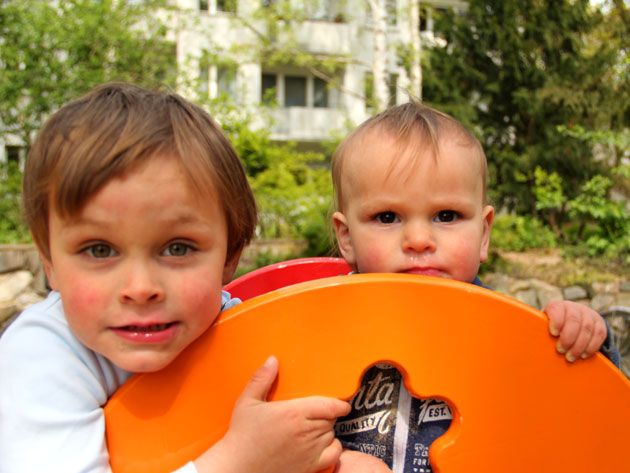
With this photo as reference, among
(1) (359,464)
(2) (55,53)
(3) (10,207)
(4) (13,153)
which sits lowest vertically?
(3) (10,207)

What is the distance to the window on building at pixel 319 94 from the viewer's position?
15.5 metres

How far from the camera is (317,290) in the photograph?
0.90 metres

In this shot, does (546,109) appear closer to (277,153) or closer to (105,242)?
(277,153)

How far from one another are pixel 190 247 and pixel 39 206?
0.28 m

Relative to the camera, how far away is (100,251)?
858 millimetres

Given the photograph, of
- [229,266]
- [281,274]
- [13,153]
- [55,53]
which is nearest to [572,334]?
[229,266]

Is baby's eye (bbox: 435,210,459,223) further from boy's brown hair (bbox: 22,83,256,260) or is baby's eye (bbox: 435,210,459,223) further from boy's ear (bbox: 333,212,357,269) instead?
boy's brown hair (bbox: 22,83,256,260)

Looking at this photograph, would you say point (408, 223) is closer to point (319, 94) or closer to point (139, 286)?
point (139, 286)

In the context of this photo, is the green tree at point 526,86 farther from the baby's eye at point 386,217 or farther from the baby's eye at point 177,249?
the baby's eye at point 177,249

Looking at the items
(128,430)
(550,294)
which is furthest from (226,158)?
(550,294)

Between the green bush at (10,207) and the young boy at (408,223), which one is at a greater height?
the young boy at (408,223)

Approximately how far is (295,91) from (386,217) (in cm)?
1504

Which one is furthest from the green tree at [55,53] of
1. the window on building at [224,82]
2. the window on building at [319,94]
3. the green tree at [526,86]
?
the window on building at [319,94]

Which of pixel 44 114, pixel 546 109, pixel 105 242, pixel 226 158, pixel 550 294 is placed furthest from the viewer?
pixel 546 109
